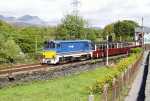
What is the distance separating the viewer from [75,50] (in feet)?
171

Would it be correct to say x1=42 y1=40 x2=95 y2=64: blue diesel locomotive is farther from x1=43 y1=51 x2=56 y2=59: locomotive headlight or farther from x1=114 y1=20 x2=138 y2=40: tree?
x1=114 y1=20 x2=138 y2=40: tree

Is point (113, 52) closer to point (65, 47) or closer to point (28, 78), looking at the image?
point (65, 47)

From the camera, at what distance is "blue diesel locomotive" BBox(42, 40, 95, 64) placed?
4706 cm

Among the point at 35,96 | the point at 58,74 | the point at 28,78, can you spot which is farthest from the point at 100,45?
the point at 35,96

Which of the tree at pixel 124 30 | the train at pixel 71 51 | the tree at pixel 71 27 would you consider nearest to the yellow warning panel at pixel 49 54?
the train at pixel 71 51

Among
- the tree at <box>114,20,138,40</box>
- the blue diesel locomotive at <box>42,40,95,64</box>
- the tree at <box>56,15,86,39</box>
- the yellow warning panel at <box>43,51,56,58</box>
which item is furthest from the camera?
the tree at <box>114,20,138,40</box>

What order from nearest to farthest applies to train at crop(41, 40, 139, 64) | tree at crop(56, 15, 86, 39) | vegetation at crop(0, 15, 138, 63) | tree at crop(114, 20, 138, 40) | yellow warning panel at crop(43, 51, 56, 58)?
yellow warning panel at crop(43, 51, 56, 58), train at crop(41, 40, 139, 64), vegetation at crop(0, 15, 138, 63), tree at crop(56, 15, 86, 39), tree at crop(114, 20, 138, 40)

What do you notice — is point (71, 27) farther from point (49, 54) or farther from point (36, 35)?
point (49, 54)

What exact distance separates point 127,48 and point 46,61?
34016mm

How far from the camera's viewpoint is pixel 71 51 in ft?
166

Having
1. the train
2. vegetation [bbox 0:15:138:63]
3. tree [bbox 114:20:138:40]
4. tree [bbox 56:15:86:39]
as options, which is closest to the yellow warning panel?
the train

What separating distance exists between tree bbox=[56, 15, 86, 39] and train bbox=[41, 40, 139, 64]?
3082 centimetres

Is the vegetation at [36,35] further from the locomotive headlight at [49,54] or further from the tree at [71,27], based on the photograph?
the locomotive headlight at [49,54]

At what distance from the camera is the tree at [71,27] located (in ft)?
316
